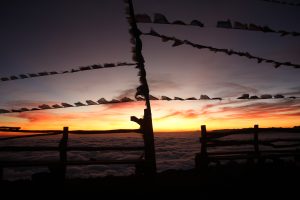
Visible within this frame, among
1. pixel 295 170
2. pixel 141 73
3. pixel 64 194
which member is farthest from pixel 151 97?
pixel 295 170

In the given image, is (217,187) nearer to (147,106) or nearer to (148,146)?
(148,146)

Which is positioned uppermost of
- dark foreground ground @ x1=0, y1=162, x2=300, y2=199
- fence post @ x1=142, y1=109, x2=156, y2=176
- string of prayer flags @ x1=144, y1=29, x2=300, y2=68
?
string of prayer flags @ x1=144, y1=29, x2=300, y2=68

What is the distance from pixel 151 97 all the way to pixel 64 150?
2.82 m

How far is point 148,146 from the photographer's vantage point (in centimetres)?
620

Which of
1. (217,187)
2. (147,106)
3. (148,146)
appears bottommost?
(217,187)

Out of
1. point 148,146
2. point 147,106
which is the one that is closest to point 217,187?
point 148,146

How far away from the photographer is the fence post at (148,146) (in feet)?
20.0

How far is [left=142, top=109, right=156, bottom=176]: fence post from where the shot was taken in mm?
6105

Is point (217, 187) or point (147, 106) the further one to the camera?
point (217, 187)

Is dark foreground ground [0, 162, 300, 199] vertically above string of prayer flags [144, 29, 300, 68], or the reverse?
string of prayer flags [144, 29, 300, 68]

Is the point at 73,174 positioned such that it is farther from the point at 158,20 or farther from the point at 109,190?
the point at 158,20

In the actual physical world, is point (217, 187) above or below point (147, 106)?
below

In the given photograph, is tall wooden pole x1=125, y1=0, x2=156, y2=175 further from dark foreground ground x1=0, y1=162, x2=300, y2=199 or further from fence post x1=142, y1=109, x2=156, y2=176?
dark foreground ground x1=0, y1=162, x2=300, y2=199

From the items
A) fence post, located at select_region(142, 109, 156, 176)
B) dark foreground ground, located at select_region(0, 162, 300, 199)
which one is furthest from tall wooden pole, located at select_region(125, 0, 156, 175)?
dark foreground ground, located at select_region(0, 162, 300, 199)
